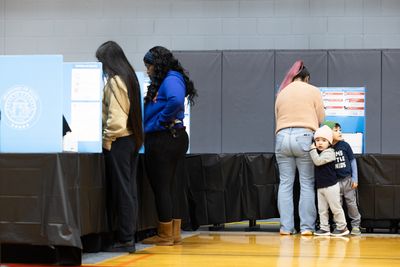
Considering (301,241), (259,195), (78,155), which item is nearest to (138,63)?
(259,195)

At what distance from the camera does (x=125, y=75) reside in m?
3.89

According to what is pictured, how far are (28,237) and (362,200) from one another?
315 centimetres

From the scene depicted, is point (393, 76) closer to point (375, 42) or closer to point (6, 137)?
point (375, 42)

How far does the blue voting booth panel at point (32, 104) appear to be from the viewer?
331cm

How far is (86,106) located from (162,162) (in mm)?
720

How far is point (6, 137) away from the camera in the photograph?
11.0 ft

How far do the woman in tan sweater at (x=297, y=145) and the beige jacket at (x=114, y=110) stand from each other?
1.67 meters

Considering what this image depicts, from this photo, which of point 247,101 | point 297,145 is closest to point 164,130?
point 297,145

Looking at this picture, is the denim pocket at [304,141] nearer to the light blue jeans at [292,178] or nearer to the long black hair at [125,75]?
the light blue jeans at [292,178]

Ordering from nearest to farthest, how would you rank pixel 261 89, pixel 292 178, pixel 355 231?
1. pixel 292 178
2. pixel 355 231
3. pixel 261 89

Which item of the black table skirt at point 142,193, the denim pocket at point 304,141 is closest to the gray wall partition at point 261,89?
the black table skirt at point 142,193

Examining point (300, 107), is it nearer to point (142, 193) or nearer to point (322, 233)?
point (322, 233)

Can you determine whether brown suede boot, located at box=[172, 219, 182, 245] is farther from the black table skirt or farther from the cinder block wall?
the cinder block wall

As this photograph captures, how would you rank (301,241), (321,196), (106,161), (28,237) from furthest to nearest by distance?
(321,196) → (301,241) → (106,161) → (28,237)
